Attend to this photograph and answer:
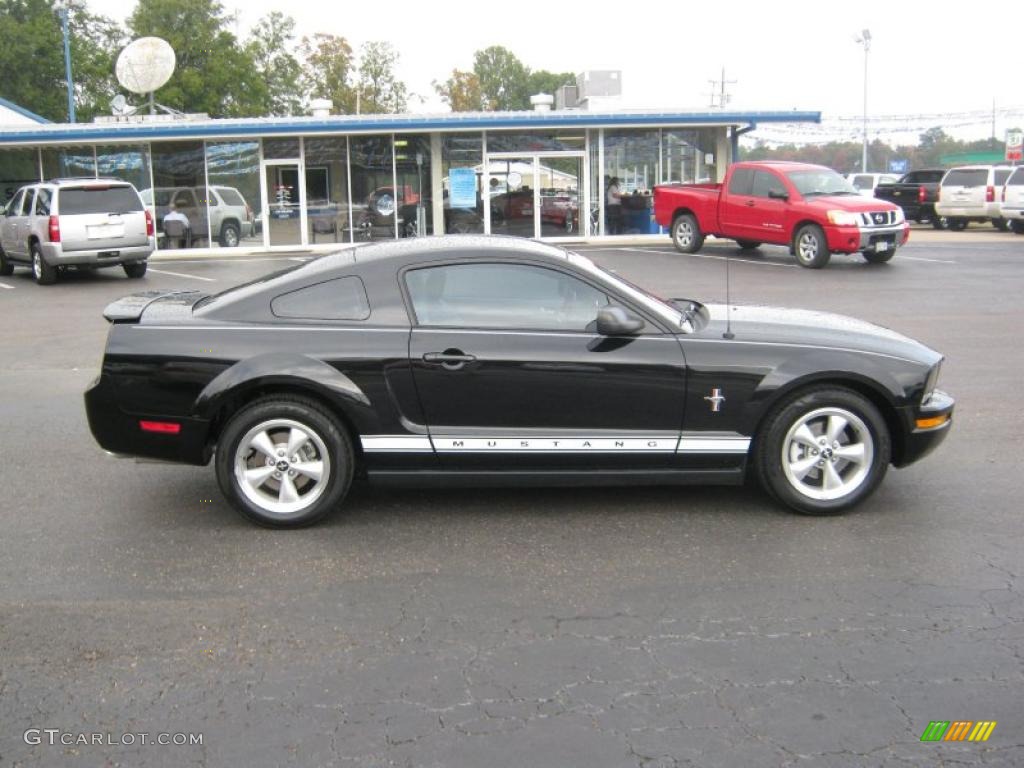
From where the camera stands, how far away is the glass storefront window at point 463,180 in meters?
27.9

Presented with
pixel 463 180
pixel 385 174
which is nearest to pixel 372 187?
pixel 385 174

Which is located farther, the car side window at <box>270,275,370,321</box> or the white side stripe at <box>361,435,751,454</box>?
the car side window at <box>270,275,370,321</box>

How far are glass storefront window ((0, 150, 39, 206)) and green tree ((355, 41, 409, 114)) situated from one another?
40070 mm

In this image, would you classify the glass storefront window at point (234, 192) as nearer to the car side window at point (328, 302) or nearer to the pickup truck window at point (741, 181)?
the pickup truck window at point (741, 181)

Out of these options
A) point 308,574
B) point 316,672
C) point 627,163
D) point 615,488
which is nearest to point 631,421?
point 615,488

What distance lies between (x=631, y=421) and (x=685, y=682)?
1894mm

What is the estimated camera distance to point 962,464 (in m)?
6.62

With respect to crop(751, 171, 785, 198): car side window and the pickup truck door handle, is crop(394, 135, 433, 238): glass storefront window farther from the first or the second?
the pickup truck door handle

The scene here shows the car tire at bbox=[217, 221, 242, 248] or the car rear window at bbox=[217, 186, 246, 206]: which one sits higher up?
the car rear window at bbox=[217, 186, 246, 206]

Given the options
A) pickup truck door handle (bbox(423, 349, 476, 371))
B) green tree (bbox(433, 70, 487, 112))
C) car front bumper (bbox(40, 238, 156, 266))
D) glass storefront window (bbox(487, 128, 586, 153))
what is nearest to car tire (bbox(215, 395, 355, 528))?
pickup truck door handle (bbox(423, 349, 476, 371))

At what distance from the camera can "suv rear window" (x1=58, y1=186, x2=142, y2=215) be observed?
1902 cm

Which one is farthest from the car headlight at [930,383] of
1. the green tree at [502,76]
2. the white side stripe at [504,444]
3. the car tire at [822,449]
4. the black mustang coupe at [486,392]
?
the green tree at [502,76]

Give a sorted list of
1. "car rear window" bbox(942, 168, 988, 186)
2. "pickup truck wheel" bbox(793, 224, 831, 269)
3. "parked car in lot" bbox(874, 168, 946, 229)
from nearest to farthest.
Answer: "pickup truck wheel" bbox(793, 224, 831, 269) < "car rear window" bbox(942, 168, 988, 186) < "parked car in lot" bbox(874, 168, 946, 229)

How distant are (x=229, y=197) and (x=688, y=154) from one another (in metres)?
12.3
